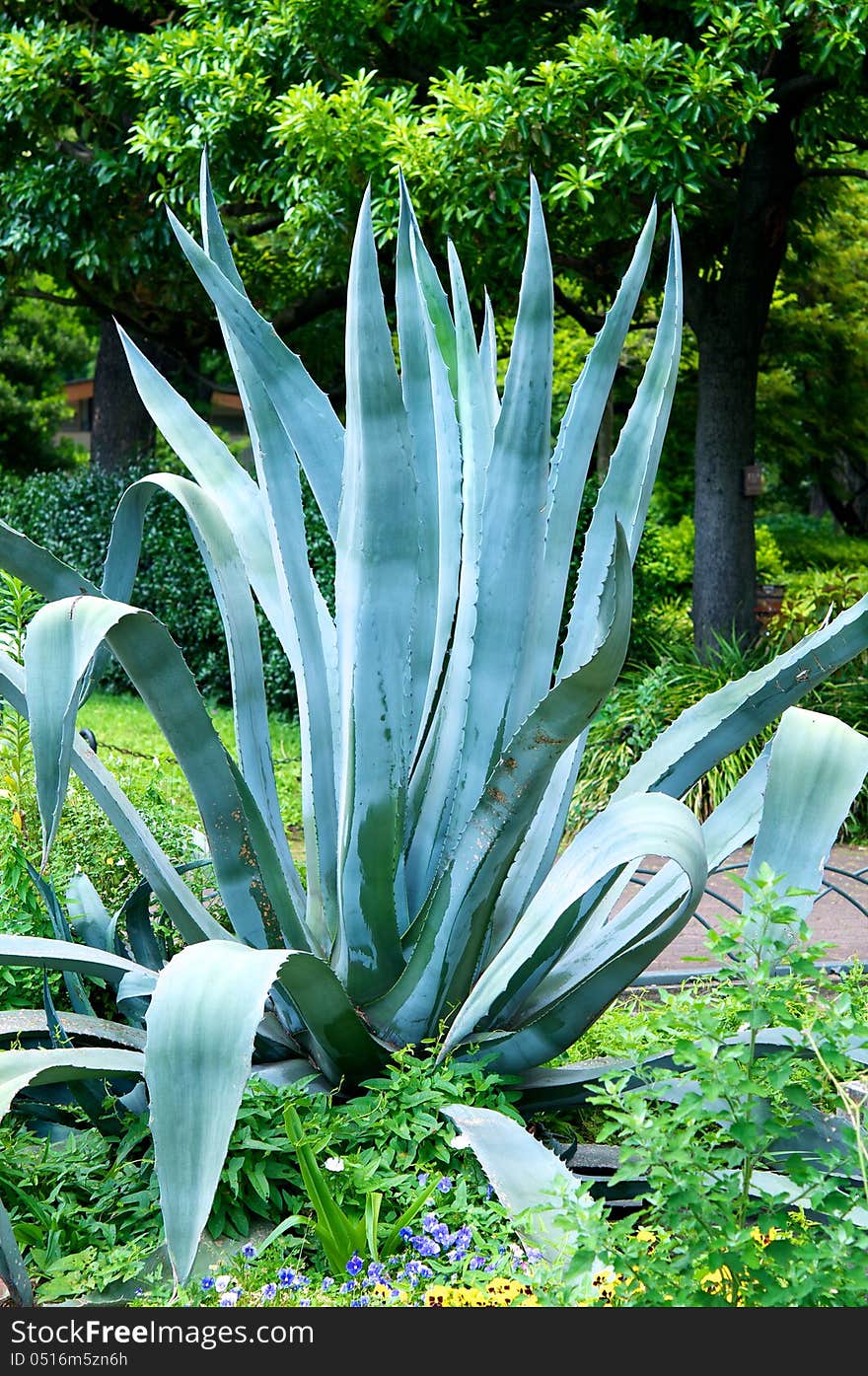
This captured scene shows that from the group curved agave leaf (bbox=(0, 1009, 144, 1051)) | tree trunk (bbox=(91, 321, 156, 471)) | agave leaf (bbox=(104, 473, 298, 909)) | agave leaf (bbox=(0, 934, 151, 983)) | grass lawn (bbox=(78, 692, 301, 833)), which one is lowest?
grass lawn (bbox=(78, 692, 301, 833))

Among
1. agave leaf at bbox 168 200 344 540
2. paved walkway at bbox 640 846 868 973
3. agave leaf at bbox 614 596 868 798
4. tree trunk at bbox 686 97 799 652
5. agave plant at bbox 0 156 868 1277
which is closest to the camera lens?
agave plant at bbox 0 156 868 1277

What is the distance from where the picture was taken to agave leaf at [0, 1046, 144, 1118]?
2.10m

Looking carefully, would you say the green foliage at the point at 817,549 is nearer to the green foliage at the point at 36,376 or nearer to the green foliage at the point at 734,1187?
the green foliage at the point at 36,376

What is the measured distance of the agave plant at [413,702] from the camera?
2201 millimetres

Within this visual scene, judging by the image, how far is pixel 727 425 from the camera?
28.7 ft

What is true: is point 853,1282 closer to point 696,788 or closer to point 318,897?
point 318,897

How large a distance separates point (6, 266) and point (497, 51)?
195 inches

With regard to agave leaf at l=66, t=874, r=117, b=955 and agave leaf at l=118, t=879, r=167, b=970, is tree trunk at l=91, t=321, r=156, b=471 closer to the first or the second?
agave leaf at l=66, t=874, r=117, b=955

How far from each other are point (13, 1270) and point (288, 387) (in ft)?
5.40

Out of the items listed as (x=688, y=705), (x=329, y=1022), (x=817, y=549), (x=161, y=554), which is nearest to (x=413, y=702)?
(x=329, y=1022)

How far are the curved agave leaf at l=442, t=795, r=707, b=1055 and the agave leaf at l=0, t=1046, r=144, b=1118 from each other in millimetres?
563

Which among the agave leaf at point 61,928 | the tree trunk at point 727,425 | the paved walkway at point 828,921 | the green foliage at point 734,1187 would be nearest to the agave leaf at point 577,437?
the green foliage at point 734,1187

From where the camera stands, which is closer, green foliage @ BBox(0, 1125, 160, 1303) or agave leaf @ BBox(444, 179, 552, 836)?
green foliage @ BBox(0, 1125, 160, 1303)

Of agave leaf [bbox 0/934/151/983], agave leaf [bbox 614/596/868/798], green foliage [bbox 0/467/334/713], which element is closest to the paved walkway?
agave leaf [bbox 614/596/868/798]
